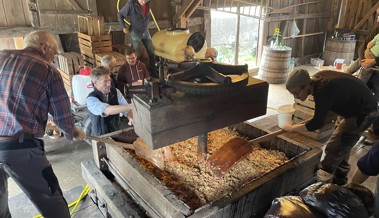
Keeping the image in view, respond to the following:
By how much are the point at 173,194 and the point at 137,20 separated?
15.5 ft

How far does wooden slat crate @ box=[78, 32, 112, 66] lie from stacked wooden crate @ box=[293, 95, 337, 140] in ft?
12.7

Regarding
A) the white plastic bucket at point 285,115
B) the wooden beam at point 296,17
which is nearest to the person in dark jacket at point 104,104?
the white plastic bucket at point 285,115

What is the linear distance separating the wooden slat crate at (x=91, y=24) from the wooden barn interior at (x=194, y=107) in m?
0.02

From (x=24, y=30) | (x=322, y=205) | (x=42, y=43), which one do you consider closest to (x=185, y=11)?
(x=24, y=30)

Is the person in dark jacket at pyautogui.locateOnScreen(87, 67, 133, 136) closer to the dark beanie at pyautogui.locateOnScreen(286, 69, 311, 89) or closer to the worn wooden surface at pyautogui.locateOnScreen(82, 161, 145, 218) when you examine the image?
the worn wooden surface at pyautogui.locateOnScreen(82, 161, 145, 218)

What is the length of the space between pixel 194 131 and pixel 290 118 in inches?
146

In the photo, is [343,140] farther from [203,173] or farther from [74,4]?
[74,4]

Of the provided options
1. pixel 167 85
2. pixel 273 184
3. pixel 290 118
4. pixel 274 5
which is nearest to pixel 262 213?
→ pixel 273 184

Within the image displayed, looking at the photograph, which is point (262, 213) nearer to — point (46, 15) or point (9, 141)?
point (9, 141)

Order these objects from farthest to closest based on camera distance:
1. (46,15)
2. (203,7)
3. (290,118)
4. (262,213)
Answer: (203,7) → (46,15) → (290,118) → (262,213)

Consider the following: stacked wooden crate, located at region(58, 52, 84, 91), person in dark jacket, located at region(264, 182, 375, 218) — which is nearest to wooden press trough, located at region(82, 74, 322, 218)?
person in dark jacket, located at region(264, 182, 375, 218)

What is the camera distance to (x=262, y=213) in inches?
86.4

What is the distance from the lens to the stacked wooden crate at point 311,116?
4.84 m

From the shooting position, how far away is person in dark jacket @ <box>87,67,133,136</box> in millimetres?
3273
